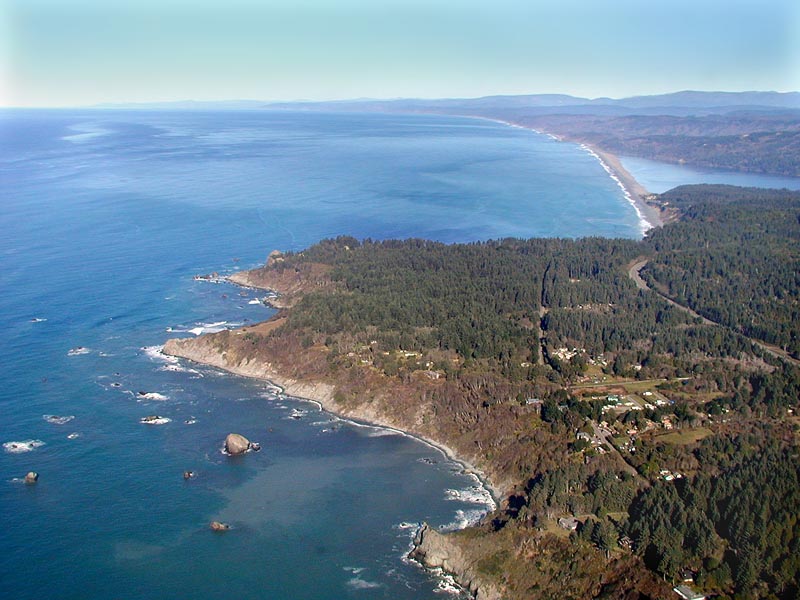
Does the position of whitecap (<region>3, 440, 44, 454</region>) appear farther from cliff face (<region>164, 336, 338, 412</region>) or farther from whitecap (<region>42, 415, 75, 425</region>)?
cliff face (<region>164, 336, 338, 412</region>)

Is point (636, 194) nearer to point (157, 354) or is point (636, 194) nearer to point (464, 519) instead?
point (157, 354)

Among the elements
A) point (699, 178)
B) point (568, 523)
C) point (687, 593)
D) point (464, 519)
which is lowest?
point (464, 519)

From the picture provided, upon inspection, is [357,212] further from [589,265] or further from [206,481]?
[206,481]

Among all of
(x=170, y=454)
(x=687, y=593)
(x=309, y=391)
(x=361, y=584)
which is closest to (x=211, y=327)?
(x=309, y=391)

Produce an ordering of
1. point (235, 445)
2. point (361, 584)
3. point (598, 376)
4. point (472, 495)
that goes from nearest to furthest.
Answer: point (361, 584) < point (472, 495) < point (235, 445) < point (598, 376)

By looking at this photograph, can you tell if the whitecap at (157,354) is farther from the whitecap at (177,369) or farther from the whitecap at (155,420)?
the whitecap at (155,420)

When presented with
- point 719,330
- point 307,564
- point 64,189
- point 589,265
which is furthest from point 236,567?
point 64,189
